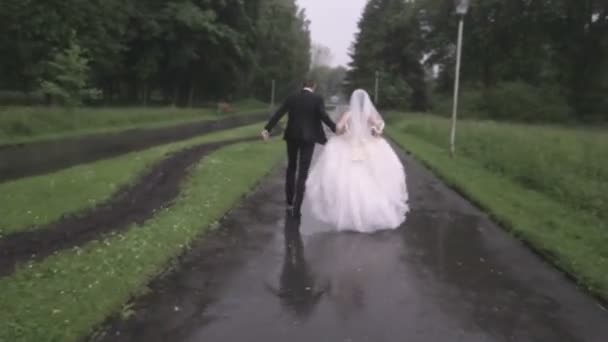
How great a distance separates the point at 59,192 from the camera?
34.7ft

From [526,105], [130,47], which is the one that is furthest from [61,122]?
[526,105]

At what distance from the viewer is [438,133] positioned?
25.0 metres

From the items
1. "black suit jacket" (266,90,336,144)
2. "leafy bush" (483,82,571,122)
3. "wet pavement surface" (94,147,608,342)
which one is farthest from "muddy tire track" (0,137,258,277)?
"leafy bush" (483,82,571,122)

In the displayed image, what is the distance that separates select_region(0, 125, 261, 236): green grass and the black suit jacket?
3735 millimetres

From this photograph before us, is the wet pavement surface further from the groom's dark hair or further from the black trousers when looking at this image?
the groom's dark hair

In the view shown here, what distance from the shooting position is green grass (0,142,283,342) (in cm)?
463

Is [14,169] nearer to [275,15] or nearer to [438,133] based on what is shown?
[438,133]

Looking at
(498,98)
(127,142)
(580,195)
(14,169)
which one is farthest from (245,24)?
(580,195)

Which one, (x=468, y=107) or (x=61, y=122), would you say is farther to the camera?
(x=468, y=107)

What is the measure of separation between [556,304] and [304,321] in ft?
8.23

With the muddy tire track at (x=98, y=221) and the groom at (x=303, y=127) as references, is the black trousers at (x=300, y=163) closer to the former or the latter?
the groom at (x=303, y=127)

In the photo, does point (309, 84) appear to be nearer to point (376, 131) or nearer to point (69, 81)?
point (376, 131)

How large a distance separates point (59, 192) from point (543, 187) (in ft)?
32.5

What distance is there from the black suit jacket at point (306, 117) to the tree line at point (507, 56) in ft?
134
